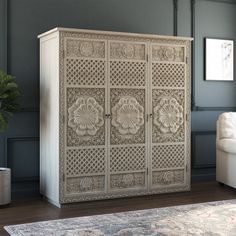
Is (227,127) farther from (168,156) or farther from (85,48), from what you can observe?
(85,48)

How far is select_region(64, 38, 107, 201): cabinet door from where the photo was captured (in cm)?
471

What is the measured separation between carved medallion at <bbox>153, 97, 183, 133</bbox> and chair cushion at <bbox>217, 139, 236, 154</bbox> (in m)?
0.68

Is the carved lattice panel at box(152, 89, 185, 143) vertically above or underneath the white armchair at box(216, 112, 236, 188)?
above

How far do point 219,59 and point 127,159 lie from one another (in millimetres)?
2241

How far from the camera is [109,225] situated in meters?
3.90

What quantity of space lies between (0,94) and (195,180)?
9.88ft

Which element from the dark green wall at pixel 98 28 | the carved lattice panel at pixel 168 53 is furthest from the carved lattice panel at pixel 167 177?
the carved lattice panel at pixel 168 53

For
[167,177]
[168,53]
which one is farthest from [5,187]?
Answer: [168,53]

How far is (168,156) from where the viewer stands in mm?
5266

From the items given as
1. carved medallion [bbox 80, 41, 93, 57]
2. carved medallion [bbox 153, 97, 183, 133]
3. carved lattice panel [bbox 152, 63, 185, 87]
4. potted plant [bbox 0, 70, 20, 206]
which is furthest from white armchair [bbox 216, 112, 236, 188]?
potted plant [bbox 0, 70, 20, 206]

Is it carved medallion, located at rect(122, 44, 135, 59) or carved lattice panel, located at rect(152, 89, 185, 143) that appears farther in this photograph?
carved lattice panel, located at rect(152, 89, 185, 143)

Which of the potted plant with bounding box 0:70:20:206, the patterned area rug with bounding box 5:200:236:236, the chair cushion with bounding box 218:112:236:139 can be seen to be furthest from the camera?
the chair cushion with bounding box 218:112:236:139

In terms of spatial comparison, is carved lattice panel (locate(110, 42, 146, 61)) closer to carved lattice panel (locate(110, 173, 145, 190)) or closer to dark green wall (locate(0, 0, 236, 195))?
dark green wall (locate(0, 0, 236, 195))

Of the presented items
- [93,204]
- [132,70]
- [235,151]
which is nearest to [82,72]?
[132,70]
